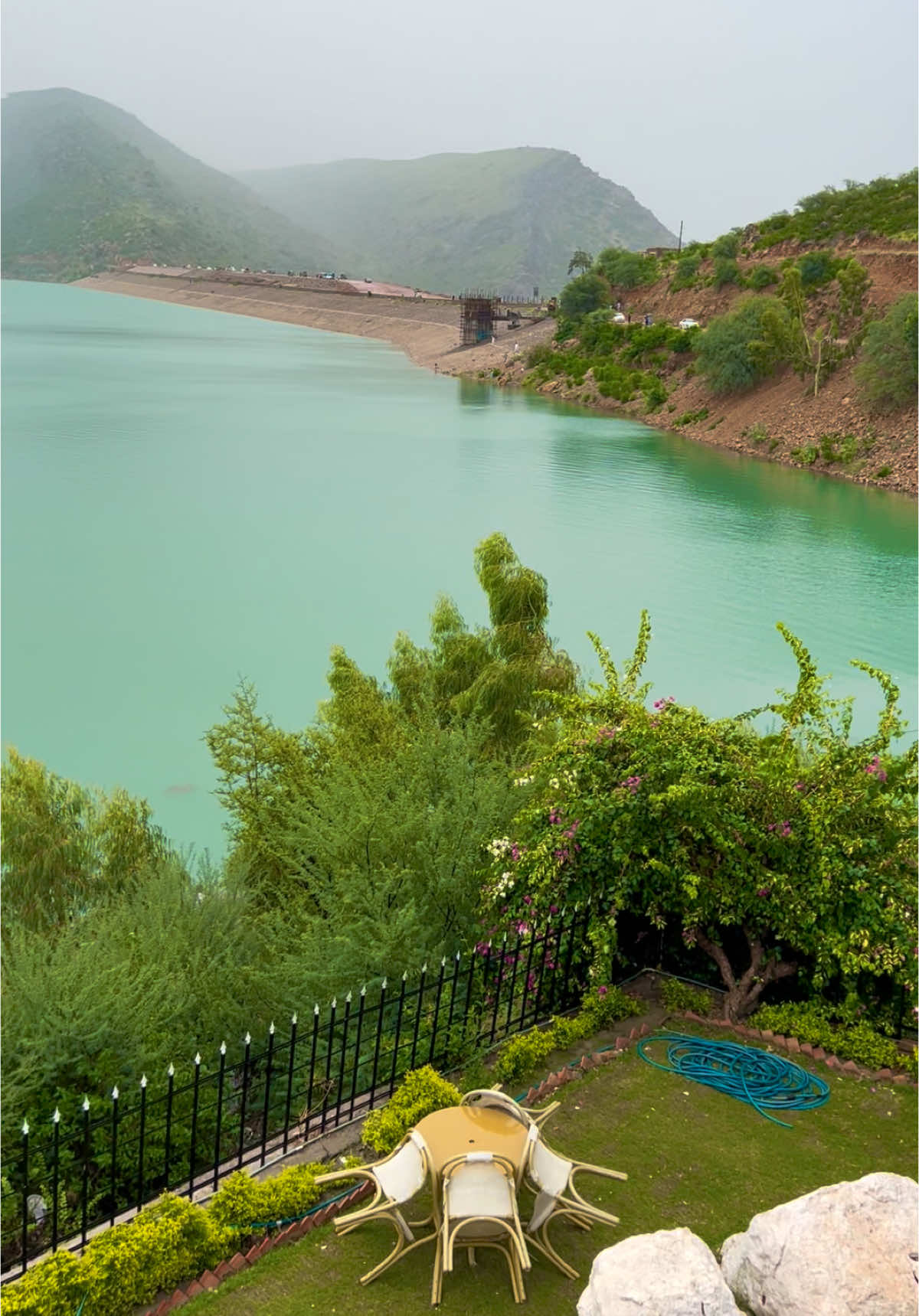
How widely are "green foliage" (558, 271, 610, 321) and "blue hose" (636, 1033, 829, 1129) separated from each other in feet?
186

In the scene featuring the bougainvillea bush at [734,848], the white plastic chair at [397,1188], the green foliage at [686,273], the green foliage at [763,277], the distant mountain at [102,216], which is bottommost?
the white plastic chair at [397,1188]

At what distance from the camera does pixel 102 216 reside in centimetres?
14325

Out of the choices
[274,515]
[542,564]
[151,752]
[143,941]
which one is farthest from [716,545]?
[143,941]

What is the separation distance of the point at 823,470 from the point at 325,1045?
33.1 m

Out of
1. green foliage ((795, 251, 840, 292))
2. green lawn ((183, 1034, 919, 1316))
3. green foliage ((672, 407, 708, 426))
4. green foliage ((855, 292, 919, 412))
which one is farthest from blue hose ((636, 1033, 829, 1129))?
green foliage ((795, 251, 840, 292))

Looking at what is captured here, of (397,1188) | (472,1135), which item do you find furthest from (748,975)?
(397,1188)

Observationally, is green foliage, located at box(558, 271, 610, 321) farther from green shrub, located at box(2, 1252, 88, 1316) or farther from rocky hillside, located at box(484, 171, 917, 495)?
green shrub, located at box(2, 1252, 88, 1316)

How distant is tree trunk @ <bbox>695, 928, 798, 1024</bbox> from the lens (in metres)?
6.44

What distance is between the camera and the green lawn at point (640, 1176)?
14.0ft

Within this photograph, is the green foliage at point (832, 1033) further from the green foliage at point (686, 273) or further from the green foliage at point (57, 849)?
the green foliage at point (686, 273)

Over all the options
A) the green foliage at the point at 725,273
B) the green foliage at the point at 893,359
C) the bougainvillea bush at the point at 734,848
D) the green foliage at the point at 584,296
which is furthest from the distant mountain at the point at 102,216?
the bougainvillea bush at the point at 734,848

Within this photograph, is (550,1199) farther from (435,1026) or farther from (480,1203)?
(435,1026)

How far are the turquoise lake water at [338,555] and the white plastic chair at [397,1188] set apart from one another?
6119mm

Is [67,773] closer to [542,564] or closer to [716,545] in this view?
[542,564]
